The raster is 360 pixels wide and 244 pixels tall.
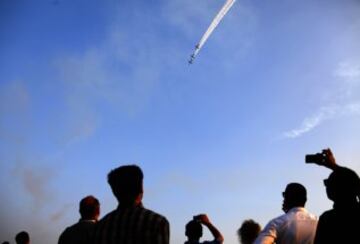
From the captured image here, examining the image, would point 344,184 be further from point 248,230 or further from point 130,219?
point 248,230

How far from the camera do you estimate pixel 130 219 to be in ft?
14.6

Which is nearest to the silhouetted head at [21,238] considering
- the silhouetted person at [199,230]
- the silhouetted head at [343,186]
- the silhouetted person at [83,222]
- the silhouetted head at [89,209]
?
the silhouetted person at [83,222]

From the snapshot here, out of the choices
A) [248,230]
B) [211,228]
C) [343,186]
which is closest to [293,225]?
[343,186]

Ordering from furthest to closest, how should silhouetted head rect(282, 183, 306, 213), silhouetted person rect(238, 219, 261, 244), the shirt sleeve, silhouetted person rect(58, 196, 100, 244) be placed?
silhouetted person rect(238, 219, 261, 244) → silhouetted person rect(58, 196, 100, 244) → silhouetted head rect(282, 183, 306, 213) → the shirt sleeve

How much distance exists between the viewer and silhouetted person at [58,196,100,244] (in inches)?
270

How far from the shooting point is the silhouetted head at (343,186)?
16.3 feet

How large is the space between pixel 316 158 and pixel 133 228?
113 inches

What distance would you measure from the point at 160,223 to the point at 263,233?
7.59 feet

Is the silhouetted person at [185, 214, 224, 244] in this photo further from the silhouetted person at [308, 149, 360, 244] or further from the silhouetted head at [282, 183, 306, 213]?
the silhouetted person at [308, 149, 360, 244]

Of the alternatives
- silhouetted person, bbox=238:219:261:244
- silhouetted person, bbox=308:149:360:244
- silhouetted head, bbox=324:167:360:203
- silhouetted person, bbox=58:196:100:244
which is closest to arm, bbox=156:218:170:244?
silhouetted person, bbox=308:149:360:244

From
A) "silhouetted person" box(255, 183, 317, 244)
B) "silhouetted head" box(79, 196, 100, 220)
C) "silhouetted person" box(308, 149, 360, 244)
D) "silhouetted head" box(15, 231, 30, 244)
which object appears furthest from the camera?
"silhouetted head" box(15, 231, 30, 244)

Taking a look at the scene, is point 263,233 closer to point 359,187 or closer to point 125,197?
point 359,187

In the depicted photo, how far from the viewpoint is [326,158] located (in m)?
5.49

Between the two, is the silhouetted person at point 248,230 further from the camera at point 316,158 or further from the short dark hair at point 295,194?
the camera at point 316,158
